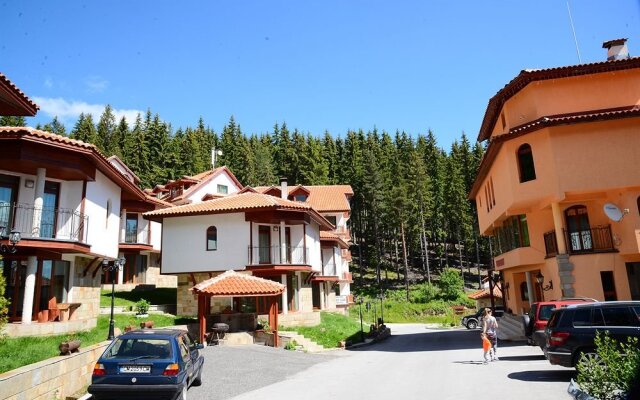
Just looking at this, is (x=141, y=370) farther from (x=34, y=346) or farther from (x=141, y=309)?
(x=141, y=309)

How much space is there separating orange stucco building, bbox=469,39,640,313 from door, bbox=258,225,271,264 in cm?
1370

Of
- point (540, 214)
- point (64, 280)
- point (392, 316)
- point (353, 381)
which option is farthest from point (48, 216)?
point (392, 316)

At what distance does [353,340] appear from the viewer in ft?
87.0

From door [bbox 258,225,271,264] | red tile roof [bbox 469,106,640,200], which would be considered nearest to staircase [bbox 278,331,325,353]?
door [bbox 258,225,271,264]

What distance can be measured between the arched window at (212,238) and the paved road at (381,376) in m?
9.29

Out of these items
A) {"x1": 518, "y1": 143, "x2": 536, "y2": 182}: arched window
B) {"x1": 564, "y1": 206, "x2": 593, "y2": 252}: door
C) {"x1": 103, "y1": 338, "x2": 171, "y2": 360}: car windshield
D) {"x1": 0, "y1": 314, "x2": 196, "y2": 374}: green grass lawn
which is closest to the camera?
{"x1": 103, "y1": 338, "x2": 171, "y2": 360}: car windshield

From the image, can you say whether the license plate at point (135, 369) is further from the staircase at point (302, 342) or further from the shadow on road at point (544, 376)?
the staircase at point (302, 342)

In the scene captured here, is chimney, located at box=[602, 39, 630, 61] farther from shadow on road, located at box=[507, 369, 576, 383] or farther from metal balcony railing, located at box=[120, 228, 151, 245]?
metal balcony railing, located at box=[120, 228, 151, 245]

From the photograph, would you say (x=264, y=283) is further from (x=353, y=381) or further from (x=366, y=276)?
(x=366, y=276)

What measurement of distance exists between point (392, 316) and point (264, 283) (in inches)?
1336

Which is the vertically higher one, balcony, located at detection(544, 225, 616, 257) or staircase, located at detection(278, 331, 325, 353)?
balcony, located at detection(544, 225, 616, 257)

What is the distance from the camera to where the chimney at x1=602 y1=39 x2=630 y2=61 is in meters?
22.2

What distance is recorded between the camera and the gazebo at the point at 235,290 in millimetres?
20703

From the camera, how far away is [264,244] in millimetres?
27734
